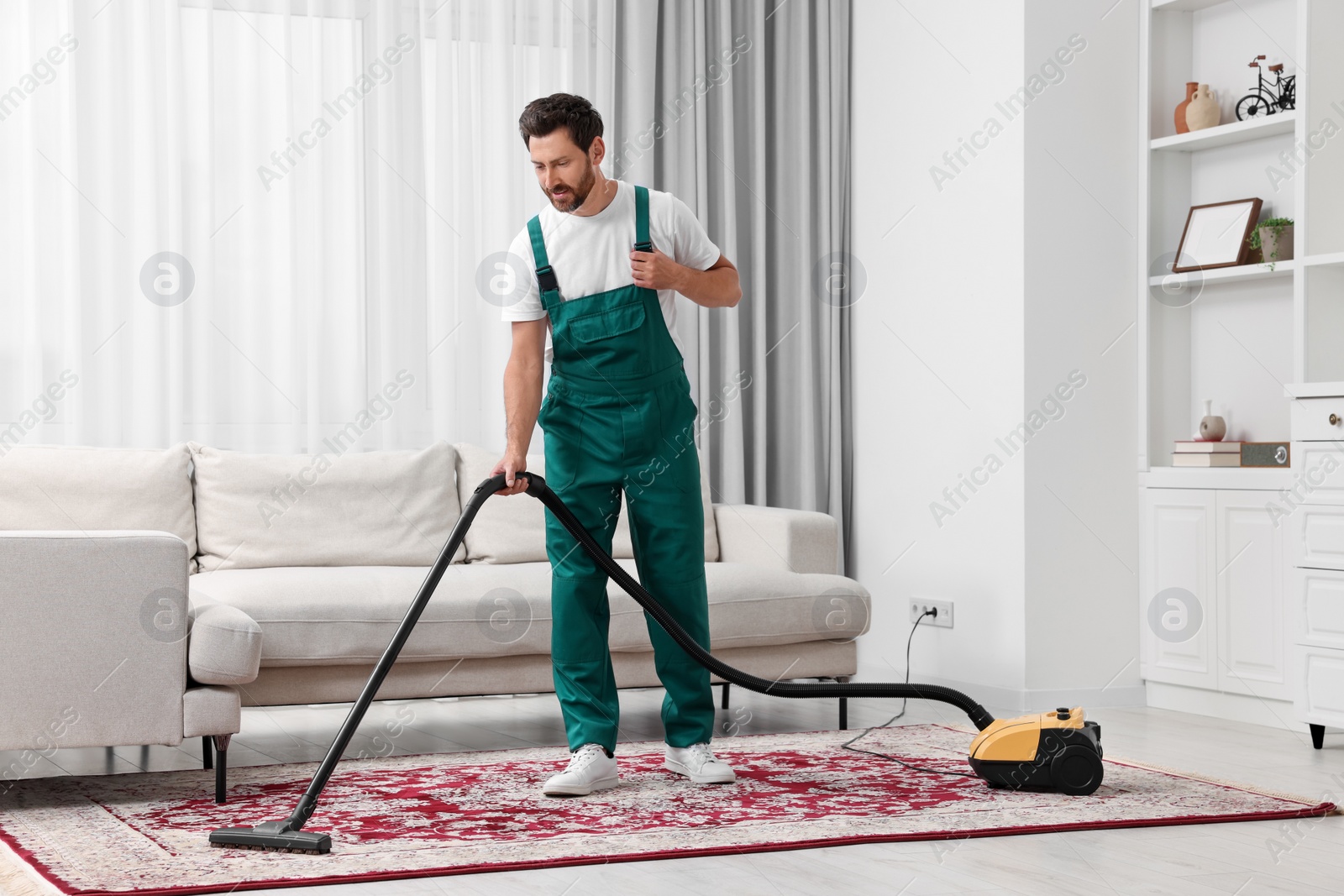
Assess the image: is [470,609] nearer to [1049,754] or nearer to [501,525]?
[501,525]

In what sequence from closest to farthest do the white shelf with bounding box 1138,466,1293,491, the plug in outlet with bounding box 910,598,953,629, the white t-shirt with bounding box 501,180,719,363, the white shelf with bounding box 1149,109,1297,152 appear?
the white t-shirt with bounding box 501,180,719,363 < the white shelf with bounding box 1138,466,1293,491 < the white shelf with bounding box 1149,109,1297,152 < the plug in outlet with bounding box 910,598,953,629

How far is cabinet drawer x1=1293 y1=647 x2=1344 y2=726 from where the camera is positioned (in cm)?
337

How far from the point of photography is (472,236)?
4477 millimetres

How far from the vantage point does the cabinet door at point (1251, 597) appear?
3768mm

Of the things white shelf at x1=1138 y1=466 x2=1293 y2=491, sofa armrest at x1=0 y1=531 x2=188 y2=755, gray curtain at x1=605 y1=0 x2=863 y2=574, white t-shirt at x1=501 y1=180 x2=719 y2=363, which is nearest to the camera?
sofa armrest at x1=0 y1=531 x2=188 y2=755

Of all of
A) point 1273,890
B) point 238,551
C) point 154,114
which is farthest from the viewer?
point 154,114

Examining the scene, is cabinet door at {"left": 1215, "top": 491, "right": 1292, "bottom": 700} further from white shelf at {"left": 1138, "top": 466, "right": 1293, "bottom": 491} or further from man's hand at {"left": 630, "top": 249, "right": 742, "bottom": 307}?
man's hand at {"left": 630, "top": 249, "right": 742, "bottom": 307}

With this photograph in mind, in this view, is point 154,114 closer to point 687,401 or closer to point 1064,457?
point 687,401

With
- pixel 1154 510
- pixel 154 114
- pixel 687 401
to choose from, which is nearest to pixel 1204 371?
pixel 1154 510

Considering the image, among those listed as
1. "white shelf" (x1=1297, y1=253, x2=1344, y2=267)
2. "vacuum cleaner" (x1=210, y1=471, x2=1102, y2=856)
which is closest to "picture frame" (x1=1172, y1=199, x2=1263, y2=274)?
"white shelf" (x1=1297, y1=253, x2=1344, y2=267)

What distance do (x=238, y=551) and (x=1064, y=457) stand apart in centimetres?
227

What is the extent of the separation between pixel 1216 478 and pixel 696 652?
189cm

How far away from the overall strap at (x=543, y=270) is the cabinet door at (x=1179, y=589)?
211 cm

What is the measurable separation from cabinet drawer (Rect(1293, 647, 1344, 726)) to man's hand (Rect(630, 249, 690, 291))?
185cm
